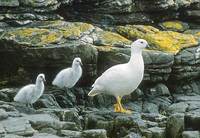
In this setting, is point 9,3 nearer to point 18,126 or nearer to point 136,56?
point 136,56

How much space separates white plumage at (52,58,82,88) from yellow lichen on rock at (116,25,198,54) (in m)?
3.24

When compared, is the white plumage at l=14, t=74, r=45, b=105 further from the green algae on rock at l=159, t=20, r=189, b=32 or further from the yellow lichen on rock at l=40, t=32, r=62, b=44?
the green algae on rock at l=159, t=20, r=189, b=32

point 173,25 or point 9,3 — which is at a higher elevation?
point 9,3

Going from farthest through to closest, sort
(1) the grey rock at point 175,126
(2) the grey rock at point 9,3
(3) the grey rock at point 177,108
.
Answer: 1. (2) the grey rock at point 9,3
2. (3) the grey rock at point 177,108
3. (1) the grey rock at point 175,126

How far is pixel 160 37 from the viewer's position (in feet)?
73.3

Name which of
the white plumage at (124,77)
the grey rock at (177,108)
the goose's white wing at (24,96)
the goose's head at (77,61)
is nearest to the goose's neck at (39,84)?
the goose's white wing at (24,96)

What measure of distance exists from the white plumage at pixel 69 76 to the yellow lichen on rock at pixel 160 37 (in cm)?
324

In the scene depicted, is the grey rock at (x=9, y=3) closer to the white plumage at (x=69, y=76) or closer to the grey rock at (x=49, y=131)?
the white plumage at (x=69, y=76)

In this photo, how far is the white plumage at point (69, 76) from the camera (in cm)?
1952

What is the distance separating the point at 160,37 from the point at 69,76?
419 cm

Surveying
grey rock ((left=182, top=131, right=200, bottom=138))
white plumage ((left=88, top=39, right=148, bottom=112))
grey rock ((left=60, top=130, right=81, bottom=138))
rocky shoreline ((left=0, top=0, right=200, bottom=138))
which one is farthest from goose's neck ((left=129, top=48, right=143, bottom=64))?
grey rock ((left=60, top=130, right=81, bottom=138))

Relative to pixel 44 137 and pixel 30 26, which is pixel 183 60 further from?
pixel 44 137

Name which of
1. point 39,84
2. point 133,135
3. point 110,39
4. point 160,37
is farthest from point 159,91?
point 133,135

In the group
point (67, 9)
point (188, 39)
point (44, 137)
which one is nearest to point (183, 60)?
point (188, 39)
